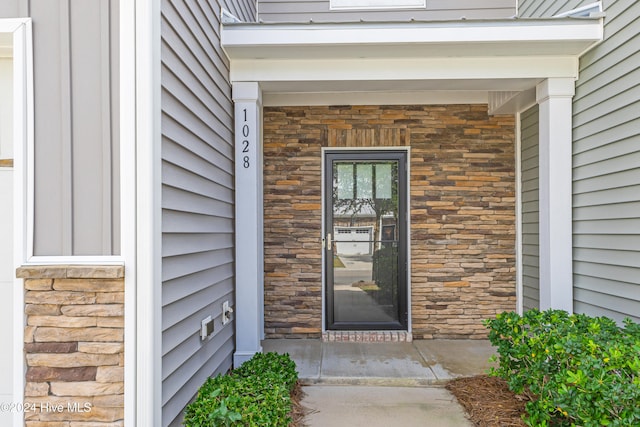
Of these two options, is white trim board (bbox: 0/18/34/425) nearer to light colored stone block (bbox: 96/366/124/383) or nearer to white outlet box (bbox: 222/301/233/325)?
light colored stone block (bbox: 96/366/124/383)

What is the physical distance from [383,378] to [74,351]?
2.30 meters

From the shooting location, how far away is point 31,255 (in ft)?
6.12

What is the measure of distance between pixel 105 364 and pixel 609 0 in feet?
12.8

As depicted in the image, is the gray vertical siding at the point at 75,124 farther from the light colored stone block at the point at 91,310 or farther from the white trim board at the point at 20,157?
the light colored stone block at the point at 91,310

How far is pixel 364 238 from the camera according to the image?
4582mm

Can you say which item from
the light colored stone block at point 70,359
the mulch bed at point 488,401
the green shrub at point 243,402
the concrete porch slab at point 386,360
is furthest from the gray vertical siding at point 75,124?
the mulch bed at point 488,401

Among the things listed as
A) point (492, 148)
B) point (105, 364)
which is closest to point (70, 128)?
point (105, 364)

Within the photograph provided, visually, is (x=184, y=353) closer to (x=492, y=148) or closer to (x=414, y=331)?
(x=414, y=331)

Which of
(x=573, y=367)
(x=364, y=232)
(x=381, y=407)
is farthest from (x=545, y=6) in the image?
(x=381, y=407)

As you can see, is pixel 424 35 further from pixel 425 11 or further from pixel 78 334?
pixel 78 334

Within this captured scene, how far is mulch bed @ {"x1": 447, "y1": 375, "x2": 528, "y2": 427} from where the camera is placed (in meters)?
2.72

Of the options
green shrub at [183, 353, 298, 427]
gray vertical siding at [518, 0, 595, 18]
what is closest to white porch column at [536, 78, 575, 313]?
gray vertical siding at [518, 0, 595, 18]

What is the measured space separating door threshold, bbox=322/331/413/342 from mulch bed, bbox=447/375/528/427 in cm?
110

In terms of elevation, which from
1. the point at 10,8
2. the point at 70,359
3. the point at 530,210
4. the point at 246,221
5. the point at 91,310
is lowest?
the point at 70,359
